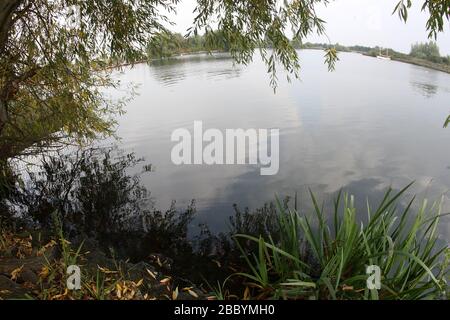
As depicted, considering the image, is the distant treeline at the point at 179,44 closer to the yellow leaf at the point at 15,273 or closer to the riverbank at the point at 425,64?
the yellow leaf at the point at 15,273

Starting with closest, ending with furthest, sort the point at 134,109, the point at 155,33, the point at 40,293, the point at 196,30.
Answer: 1. the point at 40,293
2. the point at 196,30
3. the point at 155,33
4. the point at 134,109

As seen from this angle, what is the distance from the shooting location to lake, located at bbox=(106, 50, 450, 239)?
941cm

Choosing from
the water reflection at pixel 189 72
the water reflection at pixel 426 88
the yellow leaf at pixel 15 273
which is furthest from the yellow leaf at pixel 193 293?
the water reflection at pixel 426 88

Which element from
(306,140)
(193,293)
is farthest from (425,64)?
(193,293)

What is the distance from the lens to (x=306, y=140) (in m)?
14.6

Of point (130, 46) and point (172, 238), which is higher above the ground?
point (130, 46)

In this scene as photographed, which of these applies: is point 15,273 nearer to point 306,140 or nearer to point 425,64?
point 306,140

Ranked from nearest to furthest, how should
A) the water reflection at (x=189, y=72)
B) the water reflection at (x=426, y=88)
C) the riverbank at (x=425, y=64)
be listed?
the water reflection at (x=426, y=88) → the water reflection at (x=189, y=72) → the riverbank at (x=425, y=64)

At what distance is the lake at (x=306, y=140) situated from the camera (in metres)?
9.41

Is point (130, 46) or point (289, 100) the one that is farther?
point (289, 100)

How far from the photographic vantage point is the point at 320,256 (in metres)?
3.87
